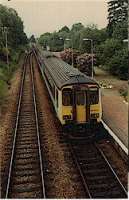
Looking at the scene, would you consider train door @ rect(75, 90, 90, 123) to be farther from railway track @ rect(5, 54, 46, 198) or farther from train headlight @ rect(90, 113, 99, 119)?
railway track @ rect(5, 54, 46, 198)

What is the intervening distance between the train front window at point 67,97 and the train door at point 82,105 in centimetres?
31

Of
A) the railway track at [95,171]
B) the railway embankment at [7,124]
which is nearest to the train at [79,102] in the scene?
the railway track at [95,171]

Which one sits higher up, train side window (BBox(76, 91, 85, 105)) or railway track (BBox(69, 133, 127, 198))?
train side window (BBox(76, 91, 85, 105))

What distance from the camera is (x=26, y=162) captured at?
15570 mm

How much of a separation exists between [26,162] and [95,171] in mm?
2779

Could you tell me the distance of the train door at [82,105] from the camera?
17719 mm

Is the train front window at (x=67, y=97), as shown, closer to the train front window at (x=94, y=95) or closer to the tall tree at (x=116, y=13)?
the train front window at (x=94, y=95)

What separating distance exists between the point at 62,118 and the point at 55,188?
512 cm

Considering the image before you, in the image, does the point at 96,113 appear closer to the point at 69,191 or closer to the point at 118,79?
the point at 69,191

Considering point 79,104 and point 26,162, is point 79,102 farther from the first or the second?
point 26,162

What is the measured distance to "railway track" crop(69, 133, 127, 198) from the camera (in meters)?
12.6

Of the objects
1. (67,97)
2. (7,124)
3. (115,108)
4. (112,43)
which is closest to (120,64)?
(112,43)

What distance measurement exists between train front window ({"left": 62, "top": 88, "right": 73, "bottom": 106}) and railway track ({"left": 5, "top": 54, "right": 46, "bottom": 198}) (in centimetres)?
208

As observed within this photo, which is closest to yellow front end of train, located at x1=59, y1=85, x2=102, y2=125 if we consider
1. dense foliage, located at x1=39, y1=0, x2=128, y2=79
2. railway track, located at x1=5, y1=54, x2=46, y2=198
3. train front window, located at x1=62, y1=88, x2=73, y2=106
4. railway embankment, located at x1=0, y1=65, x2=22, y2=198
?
train front window, located at x1=62, y1=88, x2=73, y2=106
